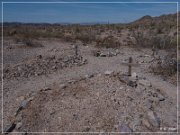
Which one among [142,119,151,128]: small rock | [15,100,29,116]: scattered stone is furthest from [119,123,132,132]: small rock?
[15,100,29,116]: scattered stone

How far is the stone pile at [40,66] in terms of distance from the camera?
36.8 ft

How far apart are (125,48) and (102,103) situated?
461 inches

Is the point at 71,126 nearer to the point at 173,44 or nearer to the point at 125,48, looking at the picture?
the point at 125,48

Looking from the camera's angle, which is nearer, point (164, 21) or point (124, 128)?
point (124, 128)

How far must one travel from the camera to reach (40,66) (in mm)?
12242

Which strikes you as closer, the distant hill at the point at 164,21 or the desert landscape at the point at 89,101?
the desert landscape at the point at 89,101

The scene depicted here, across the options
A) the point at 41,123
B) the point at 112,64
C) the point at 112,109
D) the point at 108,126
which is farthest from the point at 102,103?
the point at 112,64

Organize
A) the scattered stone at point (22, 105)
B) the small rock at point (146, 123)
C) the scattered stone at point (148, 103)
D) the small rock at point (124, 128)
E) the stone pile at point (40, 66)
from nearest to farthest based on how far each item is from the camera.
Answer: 1. the small rock at point (124, 128)
2. the small rock at point (146, 123)
3. the scattered stone at point (148, 103)
4. the scattered stone at point (22, 105)
5. the stone pile at point (40, 66)

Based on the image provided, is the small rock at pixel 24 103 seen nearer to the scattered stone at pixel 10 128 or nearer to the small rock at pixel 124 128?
the scattered stone at pixel 10 128

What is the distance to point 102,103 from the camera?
7164 mm

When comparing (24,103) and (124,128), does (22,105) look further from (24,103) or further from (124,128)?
(124,128)

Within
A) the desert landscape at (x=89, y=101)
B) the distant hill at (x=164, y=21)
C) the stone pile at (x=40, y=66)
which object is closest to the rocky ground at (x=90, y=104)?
the desert landscape at (x=89, y=101)

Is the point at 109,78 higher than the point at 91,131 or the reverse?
higher

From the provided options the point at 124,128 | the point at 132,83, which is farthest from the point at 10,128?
the point at 132,83
